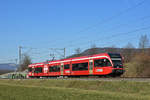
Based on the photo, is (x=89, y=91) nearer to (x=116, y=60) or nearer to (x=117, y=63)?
(x=117, y=63)

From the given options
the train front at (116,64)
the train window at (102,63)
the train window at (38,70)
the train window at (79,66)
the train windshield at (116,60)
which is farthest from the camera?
the train window at (38,70)

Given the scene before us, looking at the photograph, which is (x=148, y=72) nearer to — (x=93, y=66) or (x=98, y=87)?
(x=93, y=66)

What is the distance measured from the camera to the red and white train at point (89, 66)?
102ft

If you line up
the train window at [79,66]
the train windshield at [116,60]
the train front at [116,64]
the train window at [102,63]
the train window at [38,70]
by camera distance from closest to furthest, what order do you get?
the train front at [116,64] < the train windshield at [116,60] < the train window at [102,63] < the train window at [79,66] < the train window at [38,70]

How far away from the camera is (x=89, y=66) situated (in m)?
34.5

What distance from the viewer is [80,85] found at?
29.8 m

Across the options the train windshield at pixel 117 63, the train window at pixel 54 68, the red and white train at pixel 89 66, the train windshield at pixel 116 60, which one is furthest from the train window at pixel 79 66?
the train window at pixel 54 68

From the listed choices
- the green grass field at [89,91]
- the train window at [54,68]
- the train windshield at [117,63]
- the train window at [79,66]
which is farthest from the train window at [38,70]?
the train windshield at [117,63]

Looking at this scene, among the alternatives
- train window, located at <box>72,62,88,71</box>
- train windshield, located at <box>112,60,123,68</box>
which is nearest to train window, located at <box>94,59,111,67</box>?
train windshield, located at <box>112,60,123,68</box>

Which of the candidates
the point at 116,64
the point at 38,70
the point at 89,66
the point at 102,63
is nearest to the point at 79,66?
the point at 89,66

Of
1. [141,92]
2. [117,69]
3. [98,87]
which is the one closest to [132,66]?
[117,69]

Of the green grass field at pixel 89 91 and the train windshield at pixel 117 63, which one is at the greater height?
the train windshield at pixel 117 63

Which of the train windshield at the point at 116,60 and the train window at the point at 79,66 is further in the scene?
the train window at the point at 79,66

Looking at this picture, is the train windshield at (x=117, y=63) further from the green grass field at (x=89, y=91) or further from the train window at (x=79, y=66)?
the train window at (x=79, y=66)
